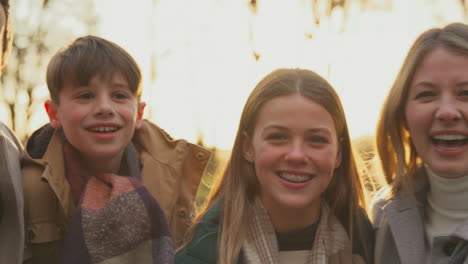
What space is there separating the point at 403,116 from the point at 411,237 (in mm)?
703

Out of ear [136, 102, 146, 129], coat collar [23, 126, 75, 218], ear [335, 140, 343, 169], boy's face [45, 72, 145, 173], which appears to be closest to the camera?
coat collar [23, 126, 75, 218]

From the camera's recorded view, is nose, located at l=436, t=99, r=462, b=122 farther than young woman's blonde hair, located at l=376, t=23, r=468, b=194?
No

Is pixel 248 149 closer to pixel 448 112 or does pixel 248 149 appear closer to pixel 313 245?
pixel 313 245

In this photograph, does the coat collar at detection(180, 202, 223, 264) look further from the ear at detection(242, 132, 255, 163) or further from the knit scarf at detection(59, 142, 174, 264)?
the ear at detection(242, 132, 255, 163)

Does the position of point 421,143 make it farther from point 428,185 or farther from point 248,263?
point 248,263

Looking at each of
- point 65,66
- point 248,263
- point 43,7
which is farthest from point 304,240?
point 43,7

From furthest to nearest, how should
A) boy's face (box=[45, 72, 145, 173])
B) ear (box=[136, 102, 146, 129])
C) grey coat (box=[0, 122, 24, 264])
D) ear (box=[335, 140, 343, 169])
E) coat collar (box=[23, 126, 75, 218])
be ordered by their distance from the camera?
1. ear (box=[136, 102, 146, 129])
2. ear (box=[335, 140, 343, 169])
3. boy's face (box=[45, 72, 145, 173])
4. coat collar (box=[23, 126, 75, 218])
5. grey coat (box=[0, 122, 24, 264])

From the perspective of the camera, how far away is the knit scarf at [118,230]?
375 centimetres

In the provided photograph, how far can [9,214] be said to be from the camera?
371 centimetres

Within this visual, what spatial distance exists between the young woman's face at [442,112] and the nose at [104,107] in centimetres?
165

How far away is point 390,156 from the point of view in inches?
170

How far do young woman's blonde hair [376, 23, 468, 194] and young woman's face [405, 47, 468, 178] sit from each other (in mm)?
61

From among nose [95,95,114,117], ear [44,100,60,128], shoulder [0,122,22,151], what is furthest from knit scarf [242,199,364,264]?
shoulder [0,122,22,151]

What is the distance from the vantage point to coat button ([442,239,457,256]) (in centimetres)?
375
